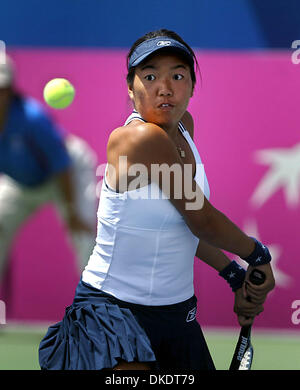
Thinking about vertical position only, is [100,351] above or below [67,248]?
below

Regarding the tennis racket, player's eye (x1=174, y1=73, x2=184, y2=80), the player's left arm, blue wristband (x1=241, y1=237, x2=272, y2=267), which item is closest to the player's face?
player's eye (x1=174, y1=73, x2=184, y2=80)

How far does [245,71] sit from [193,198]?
84.7 inches

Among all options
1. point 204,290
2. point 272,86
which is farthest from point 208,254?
point 272,86

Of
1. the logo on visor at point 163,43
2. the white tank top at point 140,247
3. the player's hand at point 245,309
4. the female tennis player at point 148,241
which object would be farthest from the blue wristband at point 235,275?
the logo on visor at point 163,43

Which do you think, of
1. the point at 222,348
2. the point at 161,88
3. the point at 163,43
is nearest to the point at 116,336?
the point at 161,88

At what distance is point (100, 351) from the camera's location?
1.57 metres

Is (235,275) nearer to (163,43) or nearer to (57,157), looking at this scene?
(163,43)

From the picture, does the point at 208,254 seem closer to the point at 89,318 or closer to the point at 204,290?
the point at 89,318

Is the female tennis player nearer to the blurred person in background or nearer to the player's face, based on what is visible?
the player's face

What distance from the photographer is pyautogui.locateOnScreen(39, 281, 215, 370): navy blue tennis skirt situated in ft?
5.17

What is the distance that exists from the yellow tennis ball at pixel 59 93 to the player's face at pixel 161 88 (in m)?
1.87

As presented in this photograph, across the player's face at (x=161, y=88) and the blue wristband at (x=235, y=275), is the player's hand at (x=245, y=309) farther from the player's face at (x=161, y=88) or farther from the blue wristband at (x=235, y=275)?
the player's face at (x=161, y=88)

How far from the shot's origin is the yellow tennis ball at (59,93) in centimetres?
347

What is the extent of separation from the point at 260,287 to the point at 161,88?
0.57 m
